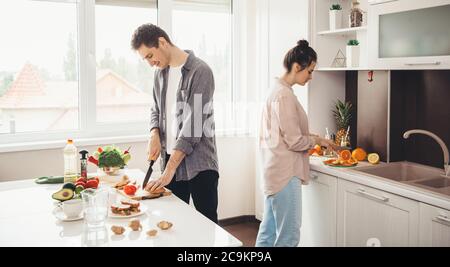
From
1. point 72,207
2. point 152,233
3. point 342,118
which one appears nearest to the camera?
point 152,233

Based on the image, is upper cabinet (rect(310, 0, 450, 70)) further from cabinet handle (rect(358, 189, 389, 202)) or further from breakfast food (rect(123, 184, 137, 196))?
breakfast food (rect(123, 184, 137, 196))

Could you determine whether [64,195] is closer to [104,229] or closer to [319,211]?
[104,229]

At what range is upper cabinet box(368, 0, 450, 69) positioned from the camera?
233cm

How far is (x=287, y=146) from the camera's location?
2.70m

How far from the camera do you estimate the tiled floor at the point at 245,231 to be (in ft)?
12.4

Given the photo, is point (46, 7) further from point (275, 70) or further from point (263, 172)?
point (263, 172)

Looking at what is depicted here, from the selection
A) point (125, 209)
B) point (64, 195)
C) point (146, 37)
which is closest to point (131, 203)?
point (125, 209)

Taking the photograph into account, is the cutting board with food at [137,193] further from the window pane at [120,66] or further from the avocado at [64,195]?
the window pane at [120,66]

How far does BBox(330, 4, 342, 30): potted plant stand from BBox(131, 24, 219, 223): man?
125cm

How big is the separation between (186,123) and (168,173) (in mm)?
256

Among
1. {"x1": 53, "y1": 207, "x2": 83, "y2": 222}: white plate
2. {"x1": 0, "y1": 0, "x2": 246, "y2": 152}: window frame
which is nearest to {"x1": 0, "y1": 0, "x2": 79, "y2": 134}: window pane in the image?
{"x1": 0, "y1": 0, "x2": 246, "y2": 152}: window frame
